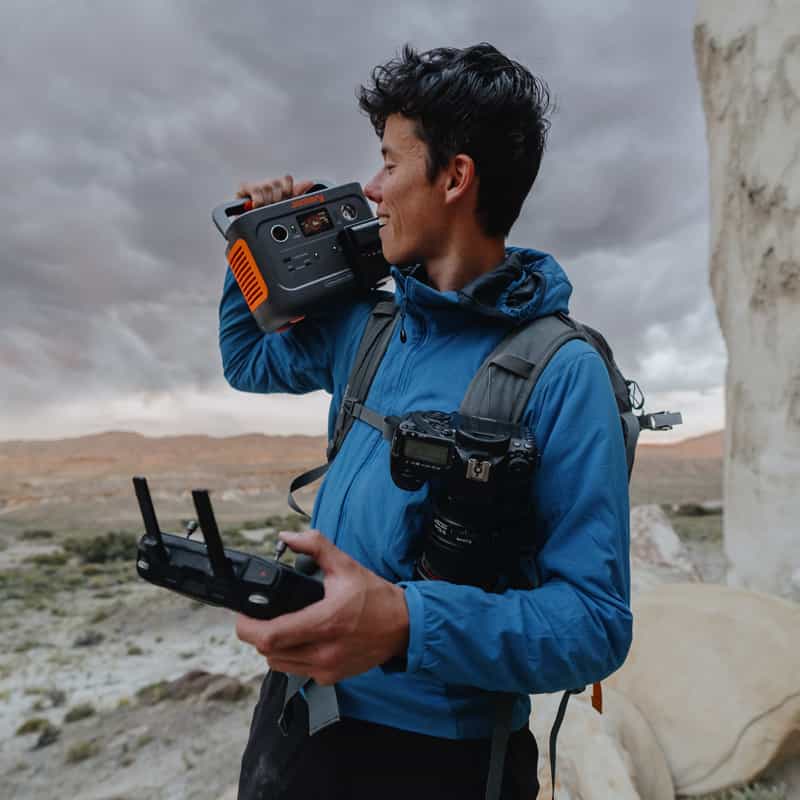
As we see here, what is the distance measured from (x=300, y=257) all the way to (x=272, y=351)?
0.29 m

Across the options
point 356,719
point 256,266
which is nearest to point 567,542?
point 356,719

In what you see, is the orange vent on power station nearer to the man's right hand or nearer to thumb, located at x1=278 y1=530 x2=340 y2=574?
the man's right hand

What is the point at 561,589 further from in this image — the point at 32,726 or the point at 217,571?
the point at 32,726

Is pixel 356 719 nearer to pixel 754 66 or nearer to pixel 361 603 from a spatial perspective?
pixel 361 603

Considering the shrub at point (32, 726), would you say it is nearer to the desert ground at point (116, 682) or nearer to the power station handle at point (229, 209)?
the desert ground at point (116, 682)

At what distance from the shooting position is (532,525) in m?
1.41

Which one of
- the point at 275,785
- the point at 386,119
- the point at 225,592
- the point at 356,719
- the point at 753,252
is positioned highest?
the point at 753,252

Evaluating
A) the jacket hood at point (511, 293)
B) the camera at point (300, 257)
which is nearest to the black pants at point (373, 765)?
the jacket hood at point (511, 293)

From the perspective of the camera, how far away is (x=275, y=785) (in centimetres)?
158

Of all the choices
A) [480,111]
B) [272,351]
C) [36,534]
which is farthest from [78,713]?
[36,534]

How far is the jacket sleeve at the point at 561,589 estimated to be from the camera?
1173mm

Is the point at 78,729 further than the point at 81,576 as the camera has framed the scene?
Result: No

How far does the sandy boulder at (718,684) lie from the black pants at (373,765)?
299cm

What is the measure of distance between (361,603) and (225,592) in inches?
9.2
